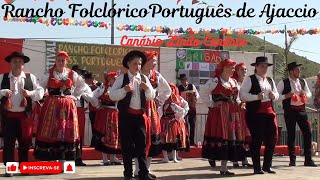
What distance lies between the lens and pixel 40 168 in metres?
7.48

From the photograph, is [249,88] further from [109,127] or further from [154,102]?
[109,127]

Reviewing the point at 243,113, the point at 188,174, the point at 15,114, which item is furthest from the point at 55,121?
the point at 243,113

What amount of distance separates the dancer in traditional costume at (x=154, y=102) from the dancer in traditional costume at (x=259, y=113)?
117 centimetres

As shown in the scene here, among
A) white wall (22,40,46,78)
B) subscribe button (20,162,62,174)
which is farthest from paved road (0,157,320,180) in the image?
white wall (22,40,46,78)

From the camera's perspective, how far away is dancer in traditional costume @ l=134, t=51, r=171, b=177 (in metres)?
6.89

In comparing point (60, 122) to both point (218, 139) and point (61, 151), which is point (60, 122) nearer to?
point (61, 151)

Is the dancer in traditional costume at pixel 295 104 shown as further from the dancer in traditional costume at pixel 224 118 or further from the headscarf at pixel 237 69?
the dancer in traditional costume at pixel 224 118

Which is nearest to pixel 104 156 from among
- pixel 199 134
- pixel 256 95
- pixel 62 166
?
pixel 62 166

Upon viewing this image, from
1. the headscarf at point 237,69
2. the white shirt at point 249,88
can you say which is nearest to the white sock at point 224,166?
the white shirt at point 249,88

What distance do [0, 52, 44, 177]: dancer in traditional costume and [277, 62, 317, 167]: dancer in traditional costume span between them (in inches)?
164

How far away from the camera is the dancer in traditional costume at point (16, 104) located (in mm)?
7320

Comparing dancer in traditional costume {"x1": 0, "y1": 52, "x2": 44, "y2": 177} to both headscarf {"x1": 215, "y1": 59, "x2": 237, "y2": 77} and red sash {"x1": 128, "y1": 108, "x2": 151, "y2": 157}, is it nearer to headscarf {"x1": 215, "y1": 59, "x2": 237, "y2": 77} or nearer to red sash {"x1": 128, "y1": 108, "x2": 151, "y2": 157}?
red sash {"x1": 128, "y1": 108, "x2": 151, "y2": 157}

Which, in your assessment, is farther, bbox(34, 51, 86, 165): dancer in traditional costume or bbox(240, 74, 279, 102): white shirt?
bbox(240, 74, 279, 102): white shirt

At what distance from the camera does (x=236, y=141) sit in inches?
302
